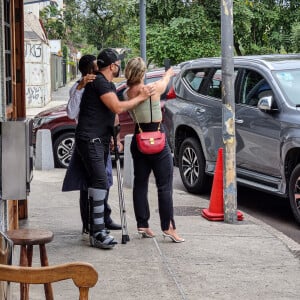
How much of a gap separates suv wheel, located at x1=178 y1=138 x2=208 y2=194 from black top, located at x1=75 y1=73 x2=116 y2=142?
11.8ft

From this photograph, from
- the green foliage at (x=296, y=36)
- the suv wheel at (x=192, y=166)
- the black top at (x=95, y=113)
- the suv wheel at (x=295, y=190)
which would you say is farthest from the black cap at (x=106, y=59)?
the green foliage at (x=296, y=36)

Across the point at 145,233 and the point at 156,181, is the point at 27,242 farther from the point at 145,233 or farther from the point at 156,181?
the point at 145,233

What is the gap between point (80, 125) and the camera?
720 cm

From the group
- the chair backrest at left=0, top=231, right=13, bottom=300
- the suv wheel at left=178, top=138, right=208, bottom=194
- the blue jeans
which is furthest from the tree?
the chair backrest at left=0, top=231, right=13, bottom=300

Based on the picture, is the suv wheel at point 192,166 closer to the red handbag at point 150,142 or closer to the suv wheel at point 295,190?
the suv wheel at point 295,190

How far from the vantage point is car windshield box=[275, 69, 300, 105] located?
29.8 feet

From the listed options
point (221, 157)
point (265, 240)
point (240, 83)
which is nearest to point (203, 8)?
point (240, 83)

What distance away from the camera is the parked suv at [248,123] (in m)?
8.88

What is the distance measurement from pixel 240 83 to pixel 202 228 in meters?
2.45

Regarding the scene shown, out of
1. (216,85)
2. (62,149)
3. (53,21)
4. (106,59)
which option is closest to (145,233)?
(106,59)

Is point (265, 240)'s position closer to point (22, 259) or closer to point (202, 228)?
point (202, 228)

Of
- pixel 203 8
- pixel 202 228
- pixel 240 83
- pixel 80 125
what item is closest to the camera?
pixel 80 125

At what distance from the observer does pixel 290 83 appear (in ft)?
30.6

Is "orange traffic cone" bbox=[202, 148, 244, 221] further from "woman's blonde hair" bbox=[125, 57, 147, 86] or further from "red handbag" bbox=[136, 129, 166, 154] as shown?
"woman's blonde hair" bbox=[125, 57, 147, 86]
